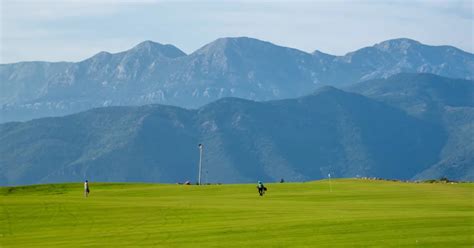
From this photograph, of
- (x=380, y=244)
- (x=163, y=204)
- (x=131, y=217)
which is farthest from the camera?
(x=163, y=204)

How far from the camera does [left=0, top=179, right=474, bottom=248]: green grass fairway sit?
3841cm

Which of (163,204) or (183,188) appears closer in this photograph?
(163,204)

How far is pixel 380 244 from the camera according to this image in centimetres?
3609

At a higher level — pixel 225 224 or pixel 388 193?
pixel 388 193

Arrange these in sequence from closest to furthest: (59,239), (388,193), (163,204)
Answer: (59,239)
(163,204)
(388,193)

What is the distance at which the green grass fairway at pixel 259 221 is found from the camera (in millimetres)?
38406

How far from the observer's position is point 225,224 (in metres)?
45.1

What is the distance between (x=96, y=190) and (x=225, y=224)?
4490 centimetres

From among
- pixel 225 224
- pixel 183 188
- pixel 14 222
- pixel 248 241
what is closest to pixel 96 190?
pixel 183 188

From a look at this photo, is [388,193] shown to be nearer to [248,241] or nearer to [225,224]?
[225,224]

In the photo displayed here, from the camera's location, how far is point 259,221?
150 ft

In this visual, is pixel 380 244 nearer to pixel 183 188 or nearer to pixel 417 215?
pixel 417 215

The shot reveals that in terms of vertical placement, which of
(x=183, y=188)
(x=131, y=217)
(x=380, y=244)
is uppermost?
(x=183, y=188)

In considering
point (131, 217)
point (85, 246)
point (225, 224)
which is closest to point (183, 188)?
point (131, 217)
